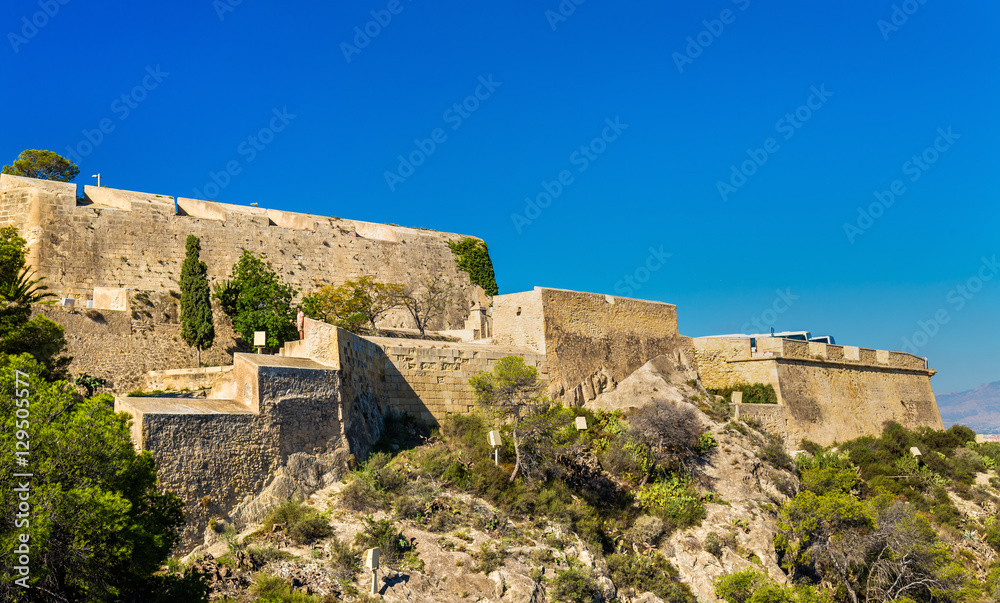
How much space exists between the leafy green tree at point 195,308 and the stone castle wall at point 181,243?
109 inches

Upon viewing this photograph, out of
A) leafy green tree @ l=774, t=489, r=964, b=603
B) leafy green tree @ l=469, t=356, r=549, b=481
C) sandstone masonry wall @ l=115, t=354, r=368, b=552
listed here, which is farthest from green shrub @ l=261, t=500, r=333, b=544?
leafy green tree @ l=774, t=489, r=964, b=603

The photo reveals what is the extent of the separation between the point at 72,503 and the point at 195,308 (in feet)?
44.8

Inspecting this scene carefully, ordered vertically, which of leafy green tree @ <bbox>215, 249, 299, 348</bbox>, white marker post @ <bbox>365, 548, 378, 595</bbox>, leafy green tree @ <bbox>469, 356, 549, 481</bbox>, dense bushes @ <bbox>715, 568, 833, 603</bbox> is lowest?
dense bushes @ <bbox>715, 568, 833, 603</bbox>

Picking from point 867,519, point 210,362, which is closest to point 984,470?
point 867,519

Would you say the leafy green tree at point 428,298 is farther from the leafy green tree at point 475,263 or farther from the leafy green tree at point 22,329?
the leafy green tree at point 22,329

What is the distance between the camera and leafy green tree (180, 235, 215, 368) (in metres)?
22.9

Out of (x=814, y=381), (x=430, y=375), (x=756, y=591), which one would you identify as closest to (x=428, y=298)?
(x=430, y=375)

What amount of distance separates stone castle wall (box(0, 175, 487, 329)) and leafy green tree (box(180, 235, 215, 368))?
2.78m

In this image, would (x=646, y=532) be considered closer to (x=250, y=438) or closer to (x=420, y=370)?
(x=420, y=370)

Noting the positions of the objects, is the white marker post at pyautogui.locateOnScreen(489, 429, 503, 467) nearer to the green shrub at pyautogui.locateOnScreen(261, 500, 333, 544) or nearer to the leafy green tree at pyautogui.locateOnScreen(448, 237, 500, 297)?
the green shrub at pyautogui.locateOnScreen(261, 500, 333, 544)

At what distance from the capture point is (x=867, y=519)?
20953 millimetres

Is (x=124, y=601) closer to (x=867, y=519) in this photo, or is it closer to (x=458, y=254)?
(x=867, y=519)

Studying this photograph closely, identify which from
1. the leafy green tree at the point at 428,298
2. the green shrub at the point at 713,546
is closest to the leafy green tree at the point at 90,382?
the leafy green tree at the point at 428,298

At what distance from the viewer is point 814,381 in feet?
104
